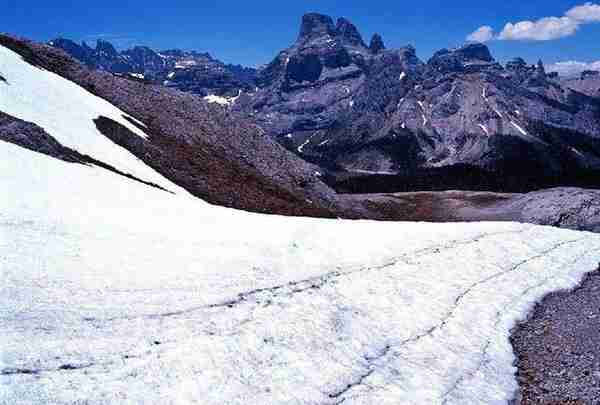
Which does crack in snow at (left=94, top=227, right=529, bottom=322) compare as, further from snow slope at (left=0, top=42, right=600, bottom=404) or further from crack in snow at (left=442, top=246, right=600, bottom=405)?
crack in snow at (left=442, top=246, right=600, bottom=405)

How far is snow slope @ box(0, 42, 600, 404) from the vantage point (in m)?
15.3

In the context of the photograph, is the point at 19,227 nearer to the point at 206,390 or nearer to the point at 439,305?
the point at 206,390

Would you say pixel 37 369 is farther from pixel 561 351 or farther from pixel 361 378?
pixel 561 351

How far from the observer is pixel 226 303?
20.6 metres

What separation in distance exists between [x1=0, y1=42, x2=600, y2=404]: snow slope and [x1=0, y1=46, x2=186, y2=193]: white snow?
314 inches

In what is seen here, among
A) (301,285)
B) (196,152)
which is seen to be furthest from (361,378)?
(196,152)

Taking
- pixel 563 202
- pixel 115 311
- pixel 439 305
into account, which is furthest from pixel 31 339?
pixel 563 202

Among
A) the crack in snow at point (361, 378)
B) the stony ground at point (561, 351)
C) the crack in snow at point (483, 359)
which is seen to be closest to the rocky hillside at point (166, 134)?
the crack in snow at point (483, 359)

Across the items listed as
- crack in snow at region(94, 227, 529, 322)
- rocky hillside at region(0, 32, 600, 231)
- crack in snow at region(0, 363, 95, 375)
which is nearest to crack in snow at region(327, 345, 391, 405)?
crack in snow at region(94, 227, 529, 322)

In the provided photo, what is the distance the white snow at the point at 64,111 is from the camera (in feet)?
140

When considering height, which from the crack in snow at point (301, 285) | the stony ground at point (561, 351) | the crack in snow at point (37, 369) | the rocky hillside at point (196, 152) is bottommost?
the stony ground at point (561, 351)

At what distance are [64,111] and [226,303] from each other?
1459 inches

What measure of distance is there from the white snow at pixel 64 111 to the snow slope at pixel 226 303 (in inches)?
314

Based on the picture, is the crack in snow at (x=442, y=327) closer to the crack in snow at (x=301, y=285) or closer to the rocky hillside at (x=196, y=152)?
the crack in snow at (x=301, y=285)
